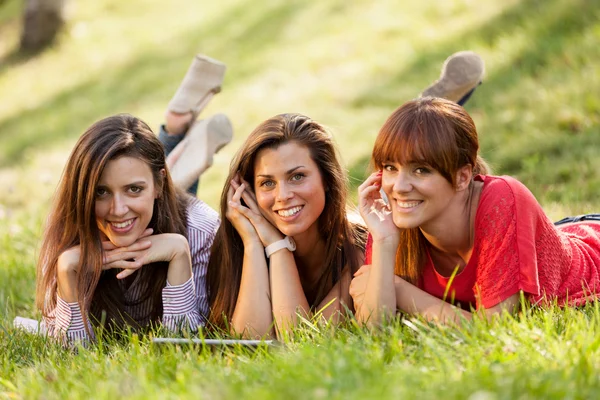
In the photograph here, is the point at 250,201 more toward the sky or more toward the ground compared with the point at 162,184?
more toward the ground

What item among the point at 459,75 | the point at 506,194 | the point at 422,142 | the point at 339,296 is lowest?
the point at 339,296

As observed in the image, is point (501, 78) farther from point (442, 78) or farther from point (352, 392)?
point (352, 392)

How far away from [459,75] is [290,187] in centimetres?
165

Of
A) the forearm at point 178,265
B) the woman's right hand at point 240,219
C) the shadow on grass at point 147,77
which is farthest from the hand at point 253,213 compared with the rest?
the shadow on grass at point 147,77

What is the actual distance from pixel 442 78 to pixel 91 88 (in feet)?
31.9

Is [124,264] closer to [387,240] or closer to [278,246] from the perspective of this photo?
[278,246]

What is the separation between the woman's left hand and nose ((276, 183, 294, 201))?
0.58 metres

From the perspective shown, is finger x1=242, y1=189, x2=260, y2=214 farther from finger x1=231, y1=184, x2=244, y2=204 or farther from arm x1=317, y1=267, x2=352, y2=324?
arm x1=317, y1=267, x2=352, y2=324

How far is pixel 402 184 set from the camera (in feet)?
10.7

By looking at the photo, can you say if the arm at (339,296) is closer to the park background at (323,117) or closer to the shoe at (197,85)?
the park background at (323,117)

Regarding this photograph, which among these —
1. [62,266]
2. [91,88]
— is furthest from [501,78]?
[91,88]

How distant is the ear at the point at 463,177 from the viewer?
10.8ft

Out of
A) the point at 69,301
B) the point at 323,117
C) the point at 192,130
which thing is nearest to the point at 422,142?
the point at 69,301

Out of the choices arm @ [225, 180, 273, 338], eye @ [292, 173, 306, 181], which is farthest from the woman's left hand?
eye @ [292, 173, 306, 181]
